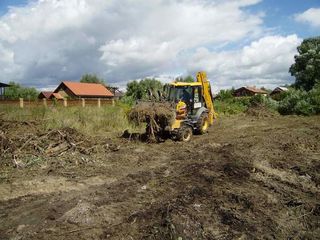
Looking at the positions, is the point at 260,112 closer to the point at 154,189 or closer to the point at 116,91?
the point at 154,189

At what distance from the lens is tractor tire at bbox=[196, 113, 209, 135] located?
13666 millimetres

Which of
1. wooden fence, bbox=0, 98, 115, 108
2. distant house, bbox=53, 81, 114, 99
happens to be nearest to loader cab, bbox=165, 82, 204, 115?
wooden fence, bbox=0, 98, 115, 108

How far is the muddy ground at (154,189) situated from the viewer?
4.96 meters

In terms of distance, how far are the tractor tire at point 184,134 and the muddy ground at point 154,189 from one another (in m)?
0.74

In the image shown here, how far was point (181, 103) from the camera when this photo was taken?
12.5 m

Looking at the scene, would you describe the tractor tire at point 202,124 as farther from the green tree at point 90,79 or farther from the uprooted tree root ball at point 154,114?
the green tree at point 90,79

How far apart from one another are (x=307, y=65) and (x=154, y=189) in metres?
33.2

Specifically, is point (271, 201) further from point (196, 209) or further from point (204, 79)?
point (204, 79)

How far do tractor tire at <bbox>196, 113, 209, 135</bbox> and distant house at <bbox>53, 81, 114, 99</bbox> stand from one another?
36360 millimetres

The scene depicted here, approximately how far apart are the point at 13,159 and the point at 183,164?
433cm

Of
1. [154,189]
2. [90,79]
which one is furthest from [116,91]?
[154,189]

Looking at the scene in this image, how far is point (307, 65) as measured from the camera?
35406 millimetres

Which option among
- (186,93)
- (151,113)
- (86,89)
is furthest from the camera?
(86,89)

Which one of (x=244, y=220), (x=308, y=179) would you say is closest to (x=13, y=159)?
(x=244, y=220)
